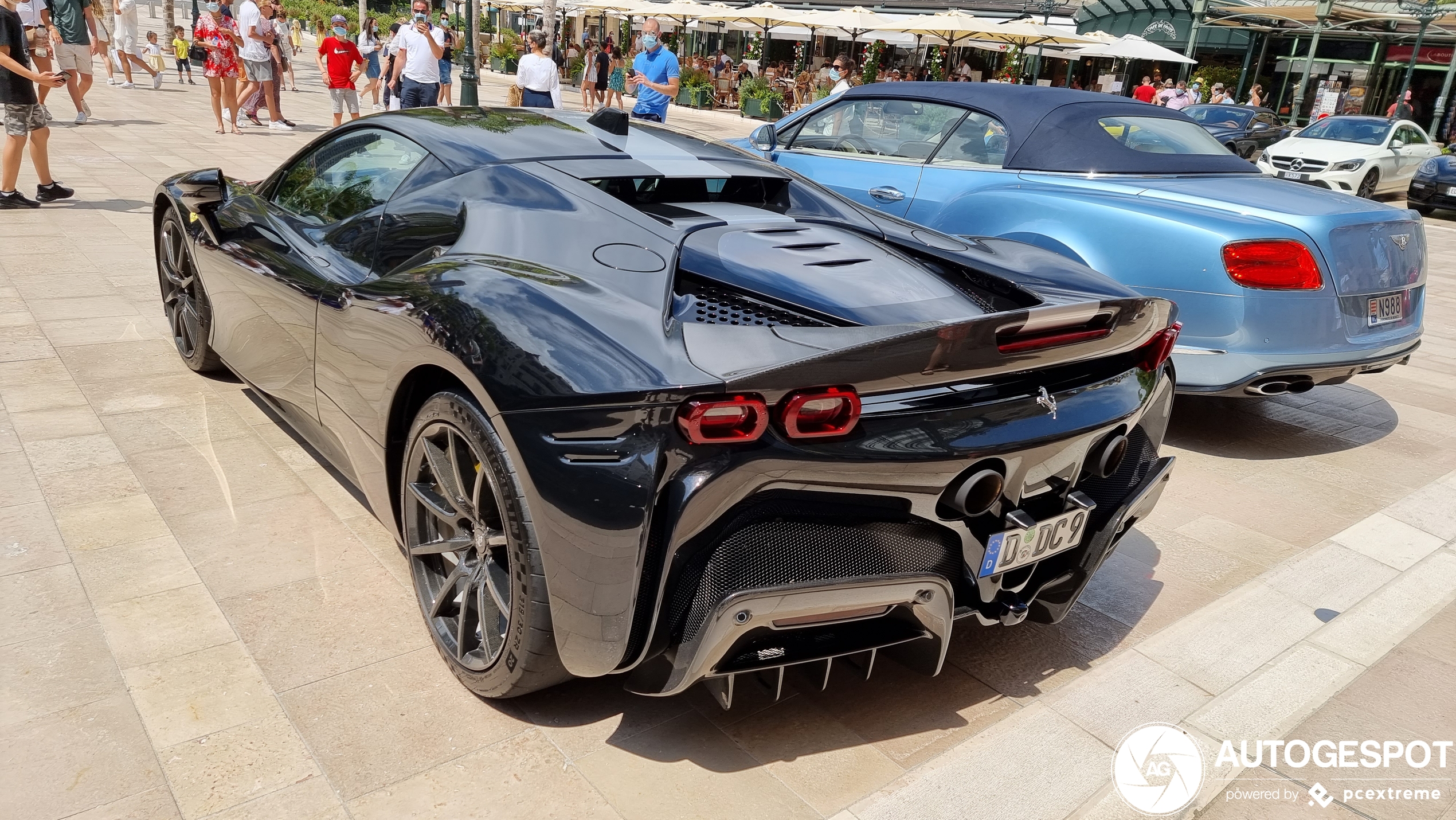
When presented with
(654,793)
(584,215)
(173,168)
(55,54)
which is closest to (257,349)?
(584,215)

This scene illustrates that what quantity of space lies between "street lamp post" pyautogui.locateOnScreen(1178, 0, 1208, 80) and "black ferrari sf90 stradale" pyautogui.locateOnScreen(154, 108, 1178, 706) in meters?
28.3

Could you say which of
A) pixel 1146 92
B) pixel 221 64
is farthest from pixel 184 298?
pixel 1146 92

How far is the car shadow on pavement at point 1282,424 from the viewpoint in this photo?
16.8ft

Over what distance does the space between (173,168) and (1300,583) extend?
1054cm

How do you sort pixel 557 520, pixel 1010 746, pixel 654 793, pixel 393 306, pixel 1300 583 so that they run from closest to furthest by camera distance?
1. pixel 557 520
2. pixel 654 793
3. pixel 1010 746
4. pixel 393 306
5. pixel 1300 583

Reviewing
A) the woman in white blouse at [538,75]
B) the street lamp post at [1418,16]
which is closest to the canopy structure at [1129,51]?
the street lamp post at [1418,16]

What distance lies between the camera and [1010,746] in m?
2.50

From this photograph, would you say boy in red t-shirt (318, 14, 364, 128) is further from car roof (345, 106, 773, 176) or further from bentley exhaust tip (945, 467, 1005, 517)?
bentley exhaust tip (945, 467, 1005, 517)

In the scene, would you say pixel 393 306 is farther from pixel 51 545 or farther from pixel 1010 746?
pixel 1010 746

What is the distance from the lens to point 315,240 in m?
3.47

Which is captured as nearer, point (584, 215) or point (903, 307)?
point (903, 307)

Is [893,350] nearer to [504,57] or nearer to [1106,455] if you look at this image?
[1106,455]

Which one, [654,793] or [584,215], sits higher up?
[584,215]

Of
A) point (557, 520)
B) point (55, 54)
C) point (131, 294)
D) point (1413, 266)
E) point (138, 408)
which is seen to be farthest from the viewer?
point (55, 54)
